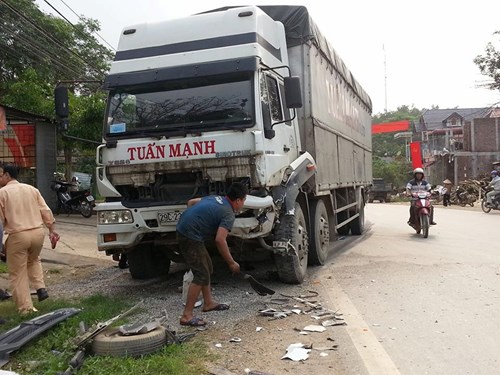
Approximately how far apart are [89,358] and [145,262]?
3.31 m

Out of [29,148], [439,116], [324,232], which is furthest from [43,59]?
[439,116]

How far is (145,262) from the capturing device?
23.1 ft

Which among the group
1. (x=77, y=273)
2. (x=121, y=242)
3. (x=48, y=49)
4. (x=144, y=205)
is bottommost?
(x=77, y=273)

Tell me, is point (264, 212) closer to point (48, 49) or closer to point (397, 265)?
point (397, 265)

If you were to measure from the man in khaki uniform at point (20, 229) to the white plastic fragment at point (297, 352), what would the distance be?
286cm

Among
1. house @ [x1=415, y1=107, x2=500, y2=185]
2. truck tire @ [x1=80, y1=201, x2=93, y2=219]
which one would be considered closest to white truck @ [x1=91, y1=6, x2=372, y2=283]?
truck tire @ [x1=80, y1=201, x2=93, y2=219]

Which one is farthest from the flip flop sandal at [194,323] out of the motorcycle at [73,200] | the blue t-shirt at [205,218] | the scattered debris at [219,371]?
the motorcycle at [73,200]

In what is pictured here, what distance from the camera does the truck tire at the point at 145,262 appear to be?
22.8ft

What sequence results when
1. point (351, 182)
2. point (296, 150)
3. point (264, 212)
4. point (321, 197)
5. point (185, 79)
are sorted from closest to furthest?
Result: point (264, 212) → point (185, 79) → point (296, 150) → point (321, 197) → point (351, 182)

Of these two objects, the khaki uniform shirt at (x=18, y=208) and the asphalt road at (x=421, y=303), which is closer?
the asphalt road at (x=421, y=303)

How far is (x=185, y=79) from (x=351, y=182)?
5853 mm

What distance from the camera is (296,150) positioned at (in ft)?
22.4

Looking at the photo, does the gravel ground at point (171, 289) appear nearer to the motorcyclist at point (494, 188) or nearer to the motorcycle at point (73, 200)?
the motorcycle at point (73, 200)

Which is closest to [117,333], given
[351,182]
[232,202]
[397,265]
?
[232,202]
